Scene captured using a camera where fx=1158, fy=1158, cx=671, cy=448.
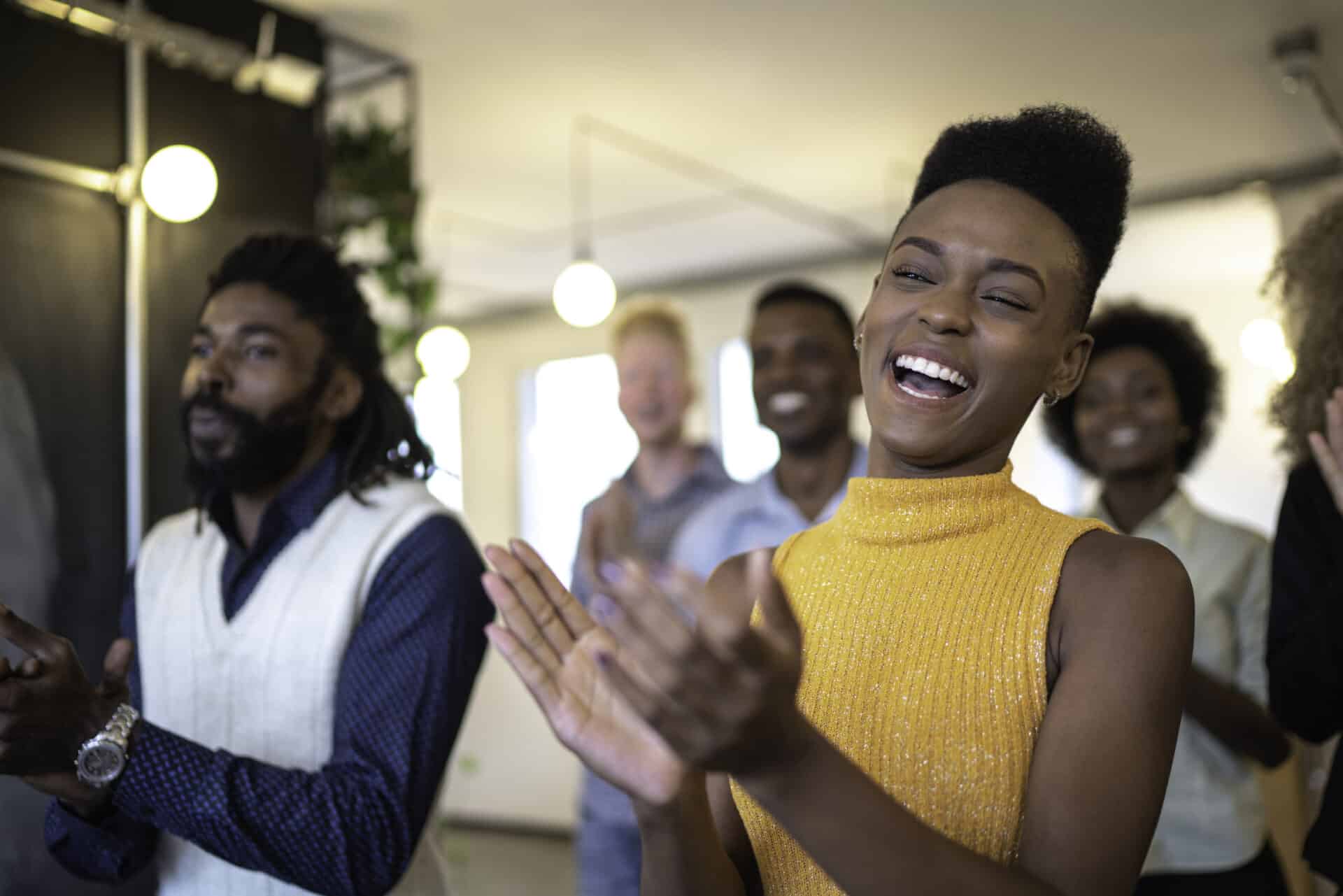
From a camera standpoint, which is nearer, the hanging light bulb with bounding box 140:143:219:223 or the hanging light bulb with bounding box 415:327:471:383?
the hanging light bulb with bounding box 140:143:219:223

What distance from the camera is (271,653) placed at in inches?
67.7

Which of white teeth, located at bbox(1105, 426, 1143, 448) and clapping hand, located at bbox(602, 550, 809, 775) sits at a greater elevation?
white teeth, located at bbox(1105, 426, 1143, 448)

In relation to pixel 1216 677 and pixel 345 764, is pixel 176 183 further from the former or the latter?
pixel 1216 677

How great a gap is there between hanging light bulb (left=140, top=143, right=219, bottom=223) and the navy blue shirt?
1.24 metres

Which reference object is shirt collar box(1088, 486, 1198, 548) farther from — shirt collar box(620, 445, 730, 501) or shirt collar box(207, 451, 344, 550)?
shirt collar box(207, 451, 344, 550)

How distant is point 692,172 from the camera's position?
19.7 feet

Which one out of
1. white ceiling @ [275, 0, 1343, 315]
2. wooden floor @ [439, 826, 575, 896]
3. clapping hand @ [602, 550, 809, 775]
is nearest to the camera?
clapping hand @ [602, 550, 809, 775]

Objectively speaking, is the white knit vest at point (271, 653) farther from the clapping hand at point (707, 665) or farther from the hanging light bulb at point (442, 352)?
the hanging light bulb at point (442, 352)

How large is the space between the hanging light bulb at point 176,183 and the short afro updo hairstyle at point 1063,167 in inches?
83.5

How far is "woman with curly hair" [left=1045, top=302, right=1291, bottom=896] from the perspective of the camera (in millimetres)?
2217

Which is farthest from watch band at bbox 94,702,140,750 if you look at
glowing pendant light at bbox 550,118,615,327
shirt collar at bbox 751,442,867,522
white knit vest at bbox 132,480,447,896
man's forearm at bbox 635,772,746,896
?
glowing pendant light at bbox 550,118,615,327

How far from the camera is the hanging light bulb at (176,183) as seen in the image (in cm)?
276

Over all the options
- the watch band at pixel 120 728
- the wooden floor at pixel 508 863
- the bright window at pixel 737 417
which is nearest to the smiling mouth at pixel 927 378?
the watch band at pixel 120 728

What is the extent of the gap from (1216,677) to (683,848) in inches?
69.5
